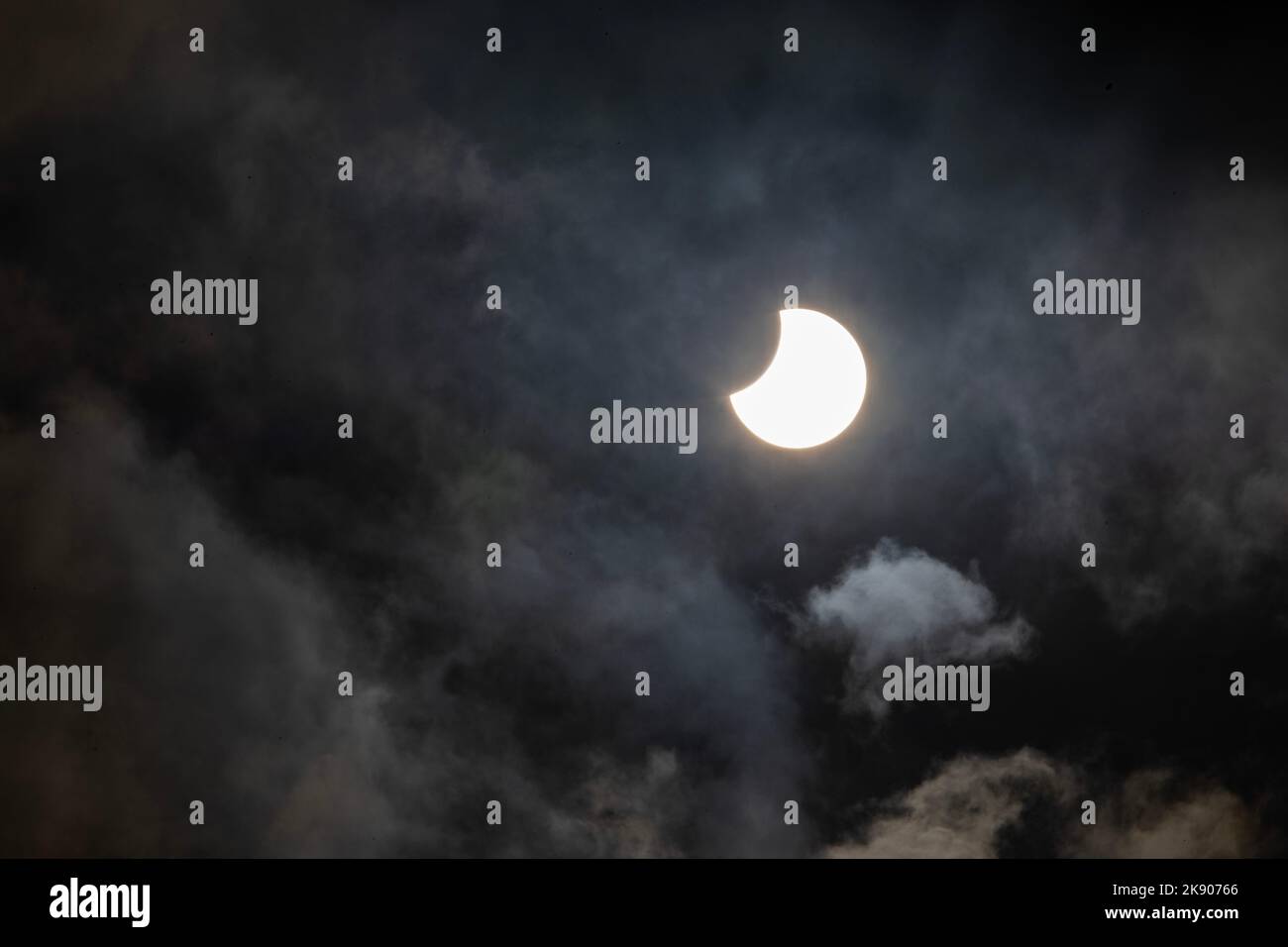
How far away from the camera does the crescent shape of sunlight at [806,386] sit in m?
5.92

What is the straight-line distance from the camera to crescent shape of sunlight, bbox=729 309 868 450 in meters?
5.92

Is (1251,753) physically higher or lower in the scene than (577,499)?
lower

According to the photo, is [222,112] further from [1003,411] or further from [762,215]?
[1003,411]

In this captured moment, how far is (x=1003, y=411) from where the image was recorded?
5.98 metres

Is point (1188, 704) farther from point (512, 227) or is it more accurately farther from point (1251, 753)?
point (512, 227)

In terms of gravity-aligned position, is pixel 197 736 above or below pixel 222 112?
below

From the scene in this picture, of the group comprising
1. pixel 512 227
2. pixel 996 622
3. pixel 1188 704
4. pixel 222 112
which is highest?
pixel 222 112

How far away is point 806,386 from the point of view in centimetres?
592

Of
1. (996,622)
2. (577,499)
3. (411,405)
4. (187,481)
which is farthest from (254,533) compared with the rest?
(996,622)

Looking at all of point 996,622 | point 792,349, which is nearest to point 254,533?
point 792,349

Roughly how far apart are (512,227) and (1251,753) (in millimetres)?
6704
